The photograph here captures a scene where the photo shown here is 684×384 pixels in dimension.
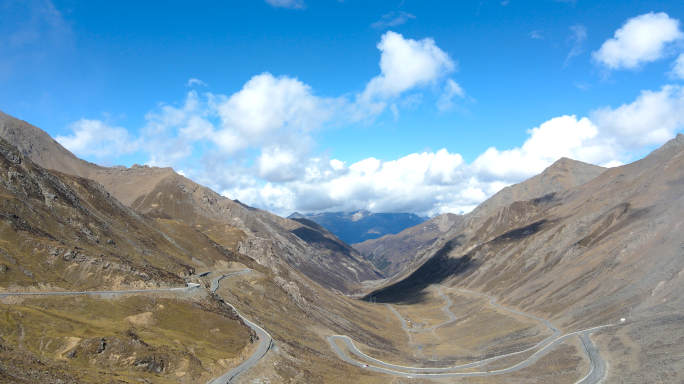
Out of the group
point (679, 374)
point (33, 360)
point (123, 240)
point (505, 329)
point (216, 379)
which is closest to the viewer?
point (33, 360)

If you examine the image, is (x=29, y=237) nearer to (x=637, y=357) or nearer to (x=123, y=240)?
(x=123, y=240)

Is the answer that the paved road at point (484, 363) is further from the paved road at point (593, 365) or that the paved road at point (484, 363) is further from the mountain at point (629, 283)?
the mountain at point (629, 283)

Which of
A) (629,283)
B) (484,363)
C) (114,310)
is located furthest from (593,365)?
(114,310)

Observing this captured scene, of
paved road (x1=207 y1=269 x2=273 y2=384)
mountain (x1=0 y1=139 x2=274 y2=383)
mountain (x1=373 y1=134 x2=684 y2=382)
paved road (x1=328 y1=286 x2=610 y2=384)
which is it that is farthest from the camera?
paved road (x1=328 y1=286 x2=610 y2=384)

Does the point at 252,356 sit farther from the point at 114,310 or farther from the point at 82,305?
the point at 82,305

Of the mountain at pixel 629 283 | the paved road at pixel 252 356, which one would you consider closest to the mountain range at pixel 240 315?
the mountain at pixel 629 283

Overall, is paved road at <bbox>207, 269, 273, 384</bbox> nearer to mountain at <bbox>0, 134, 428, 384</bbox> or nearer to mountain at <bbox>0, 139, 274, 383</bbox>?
mountain at <bbox>0, 134, 428, 384</bbox>

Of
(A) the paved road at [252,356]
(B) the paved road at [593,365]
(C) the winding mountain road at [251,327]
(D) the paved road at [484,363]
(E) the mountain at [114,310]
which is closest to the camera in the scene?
(E) the mountain at [114,310]

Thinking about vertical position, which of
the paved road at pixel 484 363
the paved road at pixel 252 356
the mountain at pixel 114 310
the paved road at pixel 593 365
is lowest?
the paved road at pixel 484 363

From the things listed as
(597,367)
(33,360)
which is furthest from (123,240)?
(597,367)

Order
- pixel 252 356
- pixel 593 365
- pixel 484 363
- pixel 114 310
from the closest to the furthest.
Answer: pixel 114 310, pixel 252 356, pixel 593 365, pixel 484 363

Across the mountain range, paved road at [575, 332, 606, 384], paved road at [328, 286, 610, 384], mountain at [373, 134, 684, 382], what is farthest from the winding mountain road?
mountain at [373, 134, 684, 382]
